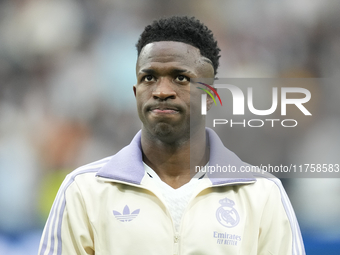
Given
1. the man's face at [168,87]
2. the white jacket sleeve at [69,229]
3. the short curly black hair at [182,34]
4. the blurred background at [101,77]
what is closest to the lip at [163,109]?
the man's face at [168,87]

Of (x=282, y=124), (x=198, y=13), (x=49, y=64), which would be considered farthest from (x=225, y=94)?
(x=49, y=64)

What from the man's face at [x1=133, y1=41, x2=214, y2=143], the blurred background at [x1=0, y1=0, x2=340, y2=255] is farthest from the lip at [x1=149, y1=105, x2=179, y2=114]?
the blurred background at [x1=0, y1=0, x2=340, y2=255]

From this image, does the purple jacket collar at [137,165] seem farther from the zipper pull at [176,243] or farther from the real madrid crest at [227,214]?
the zipper pull at [176,243]

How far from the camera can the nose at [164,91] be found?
46.0 inches

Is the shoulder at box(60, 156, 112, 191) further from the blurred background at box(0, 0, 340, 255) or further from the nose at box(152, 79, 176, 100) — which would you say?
the blurred background at box(0, 0, 340, 255)

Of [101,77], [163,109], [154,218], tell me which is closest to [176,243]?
[154,218]

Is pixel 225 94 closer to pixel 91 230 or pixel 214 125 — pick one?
pixel 214 125

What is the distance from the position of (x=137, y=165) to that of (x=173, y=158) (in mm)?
139

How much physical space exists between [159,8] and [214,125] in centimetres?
84

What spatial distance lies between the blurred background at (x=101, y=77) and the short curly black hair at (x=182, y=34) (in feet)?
2.85

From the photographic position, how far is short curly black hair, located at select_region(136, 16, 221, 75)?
126 cm

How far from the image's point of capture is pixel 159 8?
7.06 feet

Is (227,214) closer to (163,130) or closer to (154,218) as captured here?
(154,218)

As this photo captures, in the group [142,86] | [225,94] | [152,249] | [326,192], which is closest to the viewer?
[152,249]
